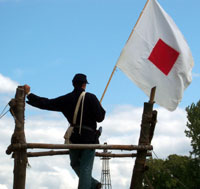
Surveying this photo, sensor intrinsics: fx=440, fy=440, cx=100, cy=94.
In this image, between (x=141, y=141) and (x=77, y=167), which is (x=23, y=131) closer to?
(x=77, y=167)

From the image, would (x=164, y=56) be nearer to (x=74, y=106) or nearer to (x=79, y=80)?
(x=79, y=80)

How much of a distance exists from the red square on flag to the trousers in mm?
2454

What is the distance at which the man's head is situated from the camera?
281 inches

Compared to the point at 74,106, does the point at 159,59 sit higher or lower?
higher

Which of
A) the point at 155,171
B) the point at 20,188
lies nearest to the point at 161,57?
the point at 20,188

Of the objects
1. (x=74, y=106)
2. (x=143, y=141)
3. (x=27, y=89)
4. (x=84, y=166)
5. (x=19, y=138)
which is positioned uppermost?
(x=27, y=89)

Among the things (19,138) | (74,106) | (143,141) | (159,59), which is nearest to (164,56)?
(159,59)

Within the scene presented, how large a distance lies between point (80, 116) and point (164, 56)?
248cm

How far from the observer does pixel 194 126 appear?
1704 inches

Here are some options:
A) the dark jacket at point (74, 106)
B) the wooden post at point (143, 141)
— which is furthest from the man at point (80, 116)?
the wooden post at point (143, 141)

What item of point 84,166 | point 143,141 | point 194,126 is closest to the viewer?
point 84,166

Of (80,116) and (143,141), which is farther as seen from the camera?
(143,141)

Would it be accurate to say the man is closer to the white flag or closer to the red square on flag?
the white flag

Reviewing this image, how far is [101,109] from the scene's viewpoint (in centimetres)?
710
